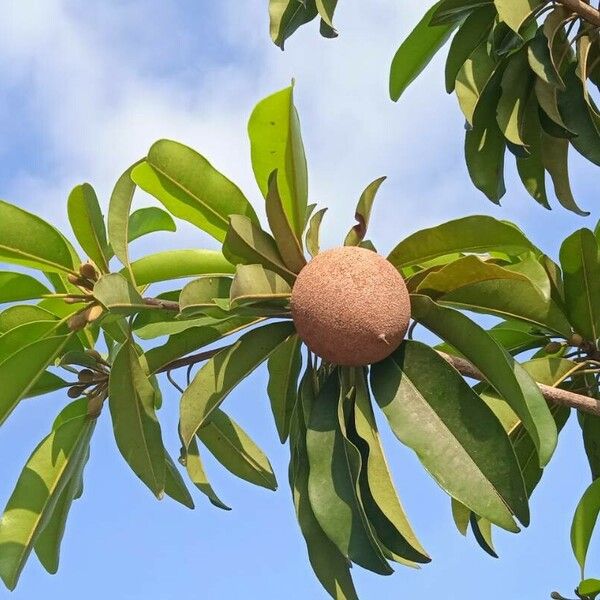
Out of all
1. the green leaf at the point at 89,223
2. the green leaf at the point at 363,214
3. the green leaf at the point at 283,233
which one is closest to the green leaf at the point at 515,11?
the green leaf at the point at 363,214

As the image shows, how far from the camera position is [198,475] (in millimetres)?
2893

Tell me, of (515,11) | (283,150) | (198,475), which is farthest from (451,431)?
(515,11)

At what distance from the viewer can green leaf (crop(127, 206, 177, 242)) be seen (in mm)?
3090

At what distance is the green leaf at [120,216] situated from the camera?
259 cm

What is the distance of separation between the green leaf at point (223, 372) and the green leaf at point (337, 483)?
0.56ft

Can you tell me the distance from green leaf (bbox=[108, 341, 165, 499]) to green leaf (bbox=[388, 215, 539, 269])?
0.65 m

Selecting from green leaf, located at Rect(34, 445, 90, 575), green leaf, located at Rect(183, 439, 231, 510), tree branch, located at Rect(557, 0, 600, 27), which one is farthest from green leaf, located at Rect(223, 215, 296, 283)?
tree branch, located at Rect(557, 0, 600, 27)

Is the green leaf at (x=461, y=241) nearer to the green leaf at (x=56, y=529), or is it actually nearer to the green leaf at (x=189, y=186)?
the green leaf at (x=189, y=186)

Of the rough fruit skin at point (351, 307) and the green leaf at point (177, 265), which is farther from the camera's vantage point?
the green leaf at point (177, 265)

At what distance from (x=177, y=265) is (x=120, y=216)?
190 millimetres

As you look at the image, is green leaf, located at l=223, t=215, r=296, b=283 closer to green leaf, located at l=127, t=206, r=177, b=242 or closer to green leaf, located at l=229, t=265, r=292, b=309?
green leaf, located at l=229, t=265, r=292, b=309

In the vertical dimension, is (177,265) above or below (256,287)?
above

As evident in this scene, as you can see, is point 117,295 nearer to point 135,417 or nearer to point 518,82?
point 135,417

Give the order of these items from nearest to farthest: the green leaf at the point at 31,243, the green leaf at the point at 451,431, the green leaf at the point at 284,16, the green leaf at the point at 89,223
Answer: the green leaf at the point at 451,431
the green leaf at the point at 31,243
the green leaf at the point at 89,223
the green leaf at the point at 284,16
